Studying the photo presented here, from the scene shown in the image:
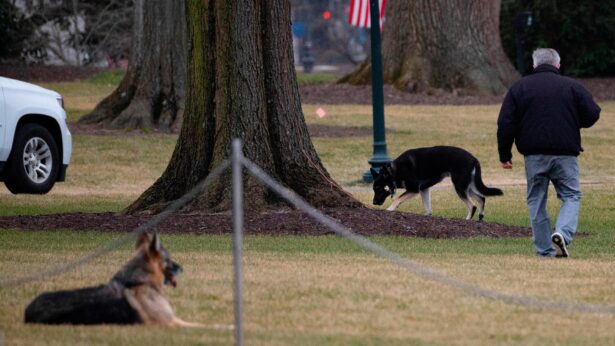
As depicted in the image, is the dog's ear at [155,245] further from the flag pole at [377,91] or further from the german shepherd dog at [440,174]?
the flag pole at [377,91]

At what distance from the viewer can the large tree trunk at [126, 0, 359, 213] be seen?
14562 mm

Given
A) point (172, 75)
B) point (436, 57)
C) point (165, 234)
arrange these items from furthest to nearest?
point (436, 57) < point (172, 75) < point (165, 234)

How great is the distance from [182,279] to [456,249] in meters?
3.56

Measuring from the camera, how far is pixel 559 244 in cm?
1245

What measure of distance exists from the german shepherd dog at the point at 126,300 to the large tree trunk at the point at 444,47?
2689cm

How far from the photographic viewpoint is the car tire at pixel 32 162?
16234mm

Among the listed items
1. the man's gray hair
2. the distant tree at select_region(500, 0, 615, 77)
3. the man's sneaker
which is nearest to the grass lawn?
the man's sneaker

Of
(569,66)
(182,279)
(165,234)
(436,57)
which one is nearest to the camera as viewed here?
(182,279)

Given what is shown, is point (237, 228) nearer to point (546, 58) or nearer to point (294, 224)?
point (546, 58)

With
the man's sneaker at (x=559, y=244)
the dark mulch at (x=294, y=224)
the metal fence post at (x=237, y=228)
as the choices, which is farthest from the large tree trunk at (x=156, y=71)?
the metal fence post at (x=237, y=228)

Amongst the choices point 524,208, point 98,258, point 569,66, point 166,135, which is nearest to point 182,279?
point 98,258

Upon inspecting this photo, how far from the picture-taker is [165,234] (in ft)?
45.5

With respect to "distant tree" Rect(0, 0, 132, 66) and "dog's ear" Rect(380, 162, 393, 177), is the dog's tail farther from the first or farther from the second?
"distant tree" Rect(0, 0, 132, 66)

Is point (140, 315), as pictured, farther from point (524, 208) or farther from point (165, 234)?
point (524, 208)
